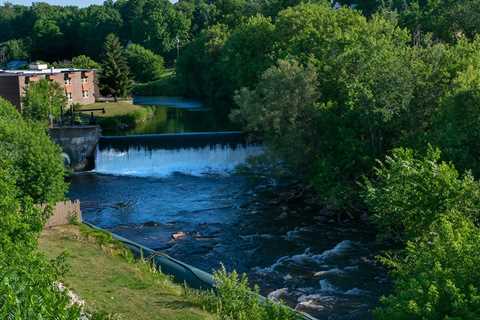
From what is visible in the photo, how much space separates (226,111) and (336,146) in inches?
1470

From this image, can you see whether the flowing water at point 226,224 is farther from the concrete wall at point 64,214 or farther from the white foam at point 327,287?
the concrete wall at point 64,214

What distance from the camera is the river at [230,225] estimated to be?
2443 centimetres

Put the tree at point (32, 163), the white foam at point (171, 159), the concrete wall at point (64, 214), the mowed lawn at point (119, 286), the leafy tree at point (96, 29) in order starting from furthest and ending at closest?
the leafy tree at point (96, 29) → the white foam at point (171, 159) → the concrete wall at point (64, 214) → the tree at point (32, 163) → the mowed lawn at point (119, 286)

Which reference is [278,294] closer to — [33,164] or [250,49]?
[33,164]

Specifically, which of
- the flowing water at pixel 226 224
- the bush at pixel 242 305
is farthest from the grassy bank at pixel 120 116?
the bush at pixel 242 305

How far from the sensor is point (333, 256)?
27.5 metres

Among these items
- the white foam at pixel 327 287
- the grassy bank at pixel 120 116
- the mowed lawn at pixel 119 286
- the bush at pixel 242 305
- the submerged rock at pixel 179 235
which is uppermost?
the grassy bank at pixel 120 116

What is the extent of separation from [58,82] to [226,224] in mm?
36609

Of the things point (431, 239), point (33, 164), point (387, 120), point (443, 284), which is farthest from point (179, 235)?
point (443, 284)

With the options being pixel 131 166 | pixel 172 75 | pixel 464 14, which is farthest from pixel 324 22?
pixel 172 75

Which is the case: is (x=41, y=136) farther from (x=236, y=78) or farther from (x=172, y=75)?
(x=172, y=75)

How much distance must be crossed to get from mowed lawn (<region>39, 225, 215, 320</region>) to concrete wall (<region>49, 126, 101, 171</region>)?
19.9 m

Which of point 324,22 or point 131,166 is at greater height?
point 324,22

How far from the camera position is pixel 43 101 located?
2169 inches
